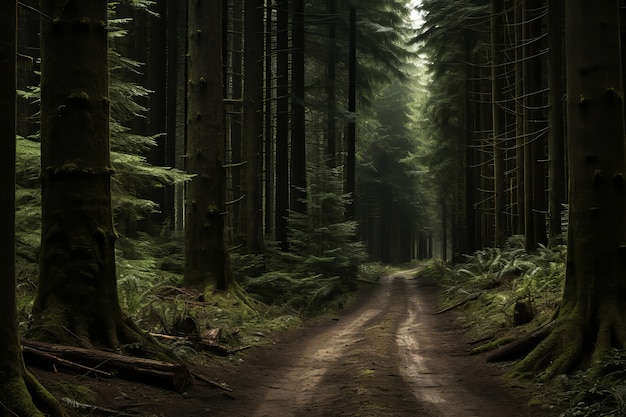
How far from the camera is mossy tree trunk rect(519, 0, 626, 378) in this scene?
7.27 metres

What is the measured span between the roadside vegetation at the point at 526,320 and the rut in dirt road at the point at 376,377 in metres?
0.43

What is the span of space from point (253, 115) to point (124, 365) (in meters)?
12.9

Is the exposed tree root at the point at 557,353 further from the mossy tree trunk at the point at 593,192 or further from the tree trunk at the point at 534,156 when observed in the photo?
the tree trunk at the point at 534,156

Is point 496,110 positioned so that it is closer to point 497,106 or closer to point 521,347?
point 497,106

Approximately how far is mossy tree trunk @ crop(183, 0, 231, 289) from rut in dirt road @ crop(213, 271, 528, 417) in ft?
9.25

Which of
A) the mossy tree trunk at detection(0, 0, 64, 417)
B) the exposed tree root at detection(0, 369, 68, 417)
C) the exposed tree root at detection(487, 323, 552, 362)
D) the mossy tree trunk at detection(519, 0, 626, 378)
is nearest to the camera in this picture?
the exposed tree root at detection(0, 369, 68, 417)

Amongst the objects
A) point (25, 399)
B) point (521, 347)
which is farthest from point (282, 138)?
point (25, 399)

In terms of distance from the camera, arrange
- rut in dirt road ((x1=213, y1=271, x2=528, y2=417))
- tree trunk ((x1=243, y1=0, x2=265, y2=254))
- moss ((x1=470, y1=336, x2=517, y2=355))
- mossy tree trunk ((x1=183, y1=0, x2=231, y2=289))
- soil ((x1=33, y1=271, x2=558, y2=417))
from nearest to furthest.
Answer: soil ((x1=33, y1=271, x2=558, y2=417)), rut in dirt road ((x1=213, y1=271, x2=528, y2=417)), moss ((x1=470, y1=336, x2=517, y2=355)), mossy tree trunk ((x1=183, y1=0, x2=231, y2=289)), tree trunk ((x1=243, y1=0, x2=265, y2=254))

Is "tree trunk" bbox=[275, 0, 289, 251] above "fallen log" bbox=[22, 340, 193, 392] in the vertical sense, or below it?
above

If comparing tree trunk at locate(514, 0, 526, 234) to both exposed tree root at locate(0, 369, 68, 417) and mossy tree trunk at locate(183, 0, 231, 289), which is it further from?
exposed tree root at locate(0, 369, 68, 417)

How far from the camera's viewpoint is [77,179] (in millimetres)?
6578

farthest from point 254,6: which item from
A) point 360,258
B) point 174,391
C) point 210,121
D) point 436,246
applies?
point 436,246

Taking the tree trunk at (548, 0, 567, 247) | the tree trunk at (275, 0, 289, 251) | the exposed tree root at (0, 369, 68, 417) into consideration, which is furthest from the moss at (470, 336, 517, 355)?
the tree trunk at (275, 0, 289, 251)

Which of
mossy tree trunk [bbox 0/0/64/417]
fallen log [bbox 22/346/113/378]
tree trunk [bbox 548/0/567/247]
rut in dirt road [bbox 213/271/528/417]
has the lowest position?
rut in dirt road [bbox 213/271/528/417]
